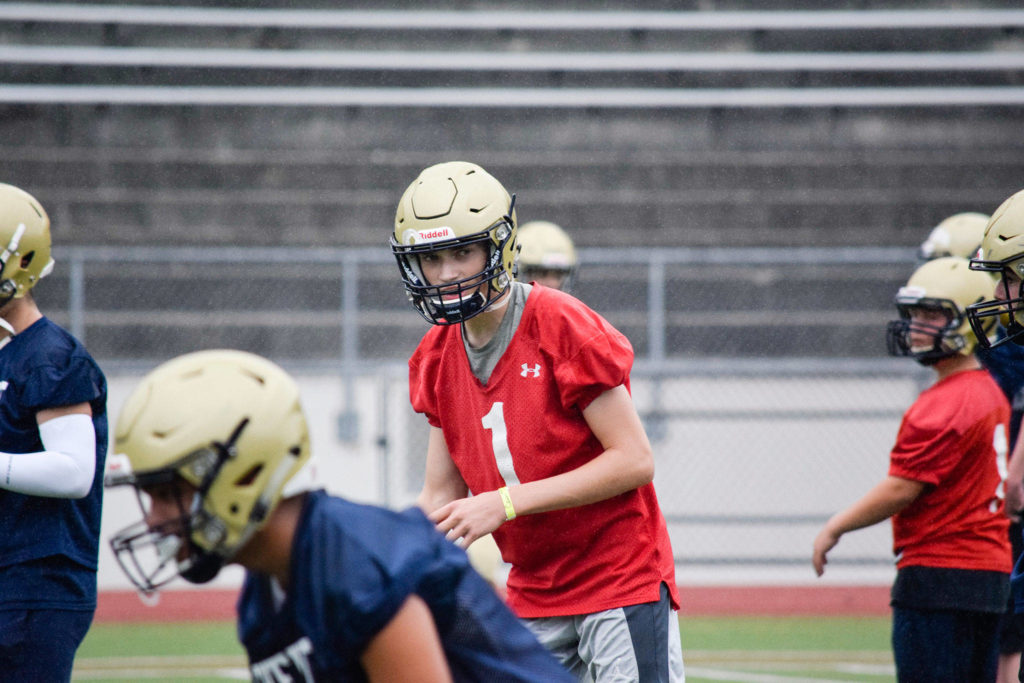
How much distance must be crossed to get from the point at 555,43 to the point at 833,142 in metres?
2.83

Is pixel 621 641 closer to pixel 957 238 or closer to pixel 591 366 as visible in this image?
pixel 591 366

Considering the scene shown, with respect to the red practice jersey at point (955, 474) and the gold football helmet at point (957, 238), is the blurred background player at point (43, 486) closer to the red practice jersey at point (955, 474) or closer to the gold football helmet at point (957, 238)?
the red practice jersey at point (955, 474)

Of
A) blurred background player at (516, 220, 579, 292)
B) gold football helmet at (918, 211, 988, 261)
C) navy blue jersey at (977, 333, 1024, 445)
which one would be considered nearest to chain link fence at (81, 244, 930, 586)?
blurred background player at (516, 220, 579, 292)

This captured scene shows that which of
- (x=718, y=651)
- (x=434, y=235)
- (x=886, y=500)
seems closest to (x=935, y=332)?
(x=886, y=500)

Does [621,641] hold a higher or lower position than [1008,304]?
lower

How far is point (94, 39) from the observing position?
1102cm

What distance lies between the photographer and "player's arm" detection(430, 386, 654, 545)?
2693mm

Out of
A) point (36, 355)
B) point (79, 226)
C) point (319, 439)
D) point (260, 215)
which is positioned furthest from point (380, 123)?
point (36, 355)

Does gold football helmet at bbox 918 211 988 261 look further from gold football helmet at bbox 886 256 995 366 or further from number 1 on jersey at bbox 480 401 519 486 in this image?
number 1 on jersey at bbox 480 401 519 486

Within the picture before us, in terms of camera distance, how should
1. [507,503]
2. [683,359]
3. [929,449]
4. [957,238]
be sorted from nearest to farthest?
[507,503], [929,449], [957,238], [683,359]

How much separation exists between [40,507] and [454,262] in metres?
1.28

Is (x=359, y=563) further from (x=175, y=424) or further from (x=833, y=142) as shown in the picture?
(x=833, y=142)

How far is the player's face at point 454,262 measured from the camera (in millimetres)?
2898

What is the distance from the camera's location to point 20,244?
3.23 metres
